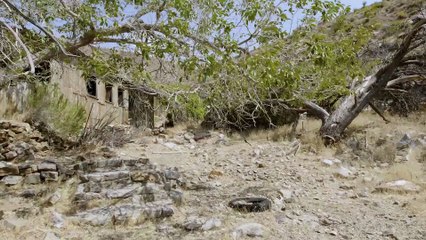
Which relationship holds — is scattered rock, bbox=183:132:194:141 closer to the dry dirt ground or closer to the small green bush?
the dry dirt ground

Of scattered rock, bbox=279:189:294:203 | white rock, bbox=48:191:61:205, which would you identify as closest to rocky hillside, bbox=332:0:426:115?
scattered rock, bbox=279:189:294:203

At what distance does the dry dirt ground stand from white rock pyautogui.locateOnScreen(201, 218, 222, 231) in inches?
1.1

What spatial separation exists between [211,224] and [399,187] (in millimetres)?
3874

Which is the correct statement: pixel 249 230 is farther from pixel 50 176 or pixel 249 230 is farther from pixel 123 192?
→ pixel 50 176

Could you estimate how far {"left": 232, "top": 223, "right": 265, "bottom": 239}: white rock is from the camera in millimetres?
5008

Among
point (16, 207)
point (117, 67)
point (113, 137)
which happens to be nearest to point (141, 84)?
point (117, 67)

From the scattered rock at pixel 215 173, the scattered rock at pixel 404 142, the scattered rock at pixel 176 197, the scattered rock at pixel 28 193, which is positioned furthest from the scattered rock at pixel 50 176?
the scattered rock at pixel 404 142

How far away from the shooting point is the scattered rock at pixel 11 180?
7057 mm

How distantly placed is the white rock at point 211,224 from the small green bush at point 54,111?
6227 millimetres

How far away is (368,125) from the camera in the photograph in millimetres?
11914

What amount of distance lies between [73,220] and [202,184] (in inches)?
120

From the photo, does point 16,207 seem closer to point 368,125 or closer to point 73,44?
point 73,44

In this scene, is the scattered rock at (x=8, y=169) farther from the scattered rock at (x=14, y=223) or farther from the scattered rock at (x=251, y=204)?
the scattered rock at (x=251, y=204)

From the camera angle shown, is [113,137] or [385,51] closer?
[113,137]
